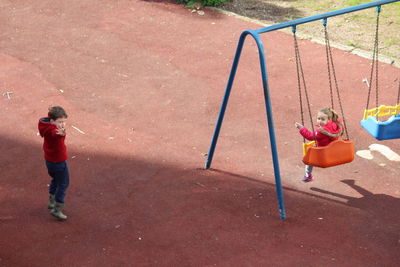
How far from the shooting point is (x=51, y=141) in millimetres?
6539

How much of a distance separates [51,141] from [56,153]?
0.14 meters

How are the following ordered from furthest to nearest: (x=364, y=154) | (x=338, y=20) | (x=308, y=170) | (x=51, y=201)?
(x=338, y=20)
(x=364, y=154)
(x=308, y=170)
(x=51, y=201)

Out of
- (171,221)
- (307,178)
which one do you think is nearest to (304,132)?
(307,178)

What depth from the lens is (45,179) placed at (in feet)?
25.3

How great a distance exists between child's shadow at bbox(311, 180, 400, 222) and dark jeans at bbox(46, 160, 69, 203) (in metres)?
2.87

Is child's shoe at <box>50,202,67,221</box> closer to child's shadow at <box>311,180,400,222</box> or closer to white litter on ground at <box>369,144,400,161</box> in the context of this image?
child's shadow at <box>311,180,400,222</box>

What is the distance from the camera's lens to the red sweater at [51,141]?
6453 mm

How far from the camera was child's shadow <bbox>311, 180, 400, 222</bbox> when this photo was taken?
7.15 m

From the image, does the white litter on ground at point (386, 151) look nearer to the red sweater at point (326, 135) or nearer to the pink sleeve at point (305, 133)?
the red sweater at point (326, 135)

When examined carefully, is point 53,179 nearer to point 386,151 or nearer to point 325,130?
point 325,130

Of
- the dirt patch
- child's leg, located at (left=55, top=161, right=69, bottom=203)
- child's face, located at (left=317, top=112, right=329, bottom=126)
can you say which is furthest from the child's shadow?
the dirt patch

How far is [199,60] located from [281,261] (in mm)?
5732

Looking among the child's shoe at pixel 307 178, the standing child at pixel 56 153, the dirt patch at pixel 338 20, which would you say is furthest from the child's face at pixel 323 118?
the dirt patch at pixel 338 20

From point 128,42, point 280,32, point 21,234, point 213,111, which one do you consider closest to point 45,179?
point 21,234
